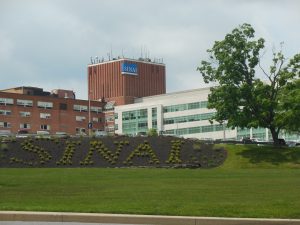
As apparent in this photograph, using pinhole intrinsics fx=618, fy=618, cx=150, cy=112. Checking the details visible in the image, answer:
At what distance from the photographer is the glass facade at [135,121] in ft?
485

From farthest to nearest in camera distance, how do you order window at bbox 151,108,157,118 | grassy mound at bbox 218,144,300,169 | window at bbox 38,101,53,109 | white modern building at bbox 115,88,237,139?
1. window at bbox 151,108,157,118
2. white modern building at bbox 115,88,237,139
3. window at bbox 38,101,53,109
4. grassy mound at bbox 218,144,300,169

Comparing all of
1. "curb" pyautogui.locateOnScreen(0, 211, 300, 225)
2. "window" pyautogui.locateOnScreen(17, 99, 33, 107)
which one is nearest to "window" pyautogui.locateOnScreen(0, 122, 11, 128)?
"window" pyautogui.locateOnScreen(17, 99, 33, 107)

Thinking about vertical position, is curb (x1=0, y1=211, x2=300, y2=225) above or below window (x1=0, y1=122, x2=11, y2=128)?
below

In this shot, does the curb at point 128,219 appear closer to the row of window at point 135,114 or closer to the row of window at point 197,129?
the row of window at point 197,129

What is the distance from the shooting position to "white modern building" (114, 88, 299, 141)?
128750 millimetres

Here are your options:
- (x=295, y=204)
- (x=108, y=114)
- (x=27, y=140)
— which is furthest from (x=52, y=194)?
(x=108, y=114)

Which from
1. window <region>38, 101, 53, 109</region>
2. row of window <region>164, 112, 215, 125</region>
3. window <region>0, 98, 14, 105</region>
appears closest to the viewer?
window <region>0, 98, 14, 105</region>

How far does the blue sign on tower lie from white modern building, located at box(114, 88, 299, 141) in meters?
28.7

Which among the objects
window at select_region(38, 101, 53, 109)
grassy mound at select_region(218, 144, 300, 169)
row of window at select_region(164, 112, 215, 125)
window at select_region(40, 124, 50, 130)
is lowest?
grassy mound at select_region(218, 144, 300, 169)

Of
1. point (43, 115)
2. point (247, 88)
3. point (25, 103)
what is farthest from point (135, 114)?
point (247, 88)

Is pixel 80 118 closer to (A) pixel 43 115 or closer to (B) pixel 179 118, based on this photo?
(A) pixel 43 115

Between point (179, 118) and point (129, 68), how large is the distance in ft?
162

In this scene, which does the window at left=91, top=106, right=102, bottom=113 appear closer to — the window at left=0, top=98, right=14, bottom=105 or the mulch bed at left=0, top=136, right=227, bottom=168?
the window at left=0, top=98, right=14, bottom=105

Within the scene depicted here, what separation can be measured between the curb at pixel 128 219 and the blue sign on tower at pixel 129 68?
6673 inches
